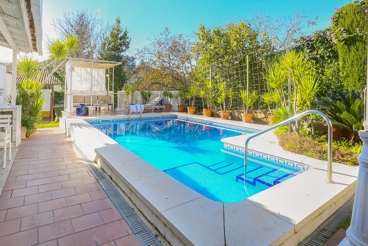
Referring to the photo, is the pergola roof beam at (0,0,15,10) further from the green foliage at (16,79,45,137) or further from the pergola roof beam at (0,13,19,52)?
the green foliage at (16,79,45,137)

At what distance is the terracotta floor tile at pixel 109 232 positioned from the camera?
2119 millimetres

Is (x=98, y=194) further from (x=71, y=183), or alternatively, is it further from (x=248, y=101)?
(x=248, y=101)

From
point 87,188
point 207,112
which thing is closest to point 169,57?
point 207,112

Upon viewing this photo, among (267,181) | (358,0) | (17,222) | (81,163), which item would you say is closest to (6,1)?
(81,163)

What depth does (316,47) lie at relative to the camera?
6641 mm

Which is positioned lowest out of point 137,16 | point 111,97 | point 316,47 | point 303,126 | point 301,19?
point 303,126

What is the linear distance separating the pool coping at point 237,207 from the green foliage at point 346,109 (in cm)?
115

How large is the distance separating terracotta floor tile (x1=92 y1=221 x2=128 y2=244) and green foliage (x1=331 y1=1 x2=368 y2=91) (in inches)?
265

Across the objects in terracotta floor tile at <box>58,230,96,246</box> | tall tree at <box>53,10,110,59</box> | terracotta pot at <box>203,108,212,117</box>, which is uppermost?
tall tree at <box>53,10,110,59</box>

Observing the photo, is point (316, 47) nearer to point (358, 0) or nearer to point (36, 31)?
point (358, 0)

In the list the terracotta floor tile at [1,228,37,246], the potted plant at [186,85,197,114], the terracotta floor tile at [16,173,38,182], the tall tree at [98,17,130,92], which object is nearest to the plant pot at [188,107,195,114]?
the potted plant at [186,85,197,114]

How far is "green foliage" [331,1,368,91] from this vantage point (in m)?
5.93

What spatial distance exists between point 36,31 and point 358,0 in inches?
330

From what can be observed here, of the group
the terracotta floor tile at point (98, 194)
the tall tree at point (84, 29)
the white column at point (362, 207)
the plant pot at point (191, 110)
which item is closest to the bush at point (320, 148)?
the white column at point (362, 207)
